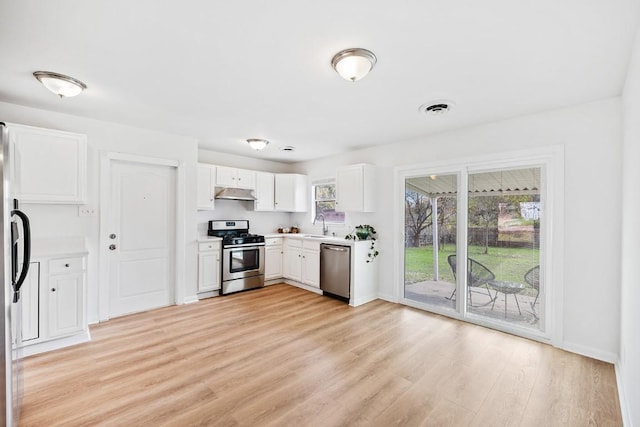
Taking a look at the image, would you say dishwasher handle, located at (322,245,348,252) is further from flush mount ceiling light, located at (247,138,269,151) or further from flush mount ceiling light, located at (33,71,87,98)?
flush mount ceiling light, located at (33,71,87,98)

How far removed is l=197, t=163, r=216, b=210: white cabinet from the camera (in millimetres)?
4770

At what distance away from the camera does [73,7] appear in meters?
1.66

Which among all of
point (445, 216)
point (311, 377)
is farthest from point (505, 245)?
point (311, 377)

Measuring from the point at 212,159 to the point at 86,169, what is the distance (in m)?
2.07

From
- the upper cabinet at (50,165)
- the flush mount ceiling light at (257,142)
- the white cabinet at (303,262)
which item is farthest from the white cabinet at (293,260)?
the upper cabinet at (50,165)

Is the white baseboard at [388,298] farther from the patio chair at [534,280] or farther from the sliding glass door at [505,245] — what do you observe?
the patio chair at [534,280]

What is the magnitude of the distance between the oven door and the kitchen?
516 mm

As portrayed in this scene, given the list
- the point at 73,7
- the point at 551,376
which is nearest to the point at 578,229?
the point at 551,376

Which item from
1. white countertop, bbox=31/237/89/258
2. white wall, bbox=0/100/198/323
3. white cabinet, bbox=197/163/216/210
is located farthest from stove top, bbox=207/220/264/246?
white countertop, bbox=31/237/89/258

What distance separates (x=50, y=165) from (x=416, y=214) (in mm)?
4482

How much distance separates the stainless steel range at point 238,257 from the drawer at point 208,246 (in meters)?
0.11

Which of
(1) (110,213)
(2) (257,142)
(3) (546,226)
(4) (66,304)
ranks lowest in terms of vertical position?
(4) (66,304)

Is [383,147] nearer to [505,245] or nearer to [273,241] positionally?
[505,245]

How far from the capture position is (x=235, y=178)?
5203mm
